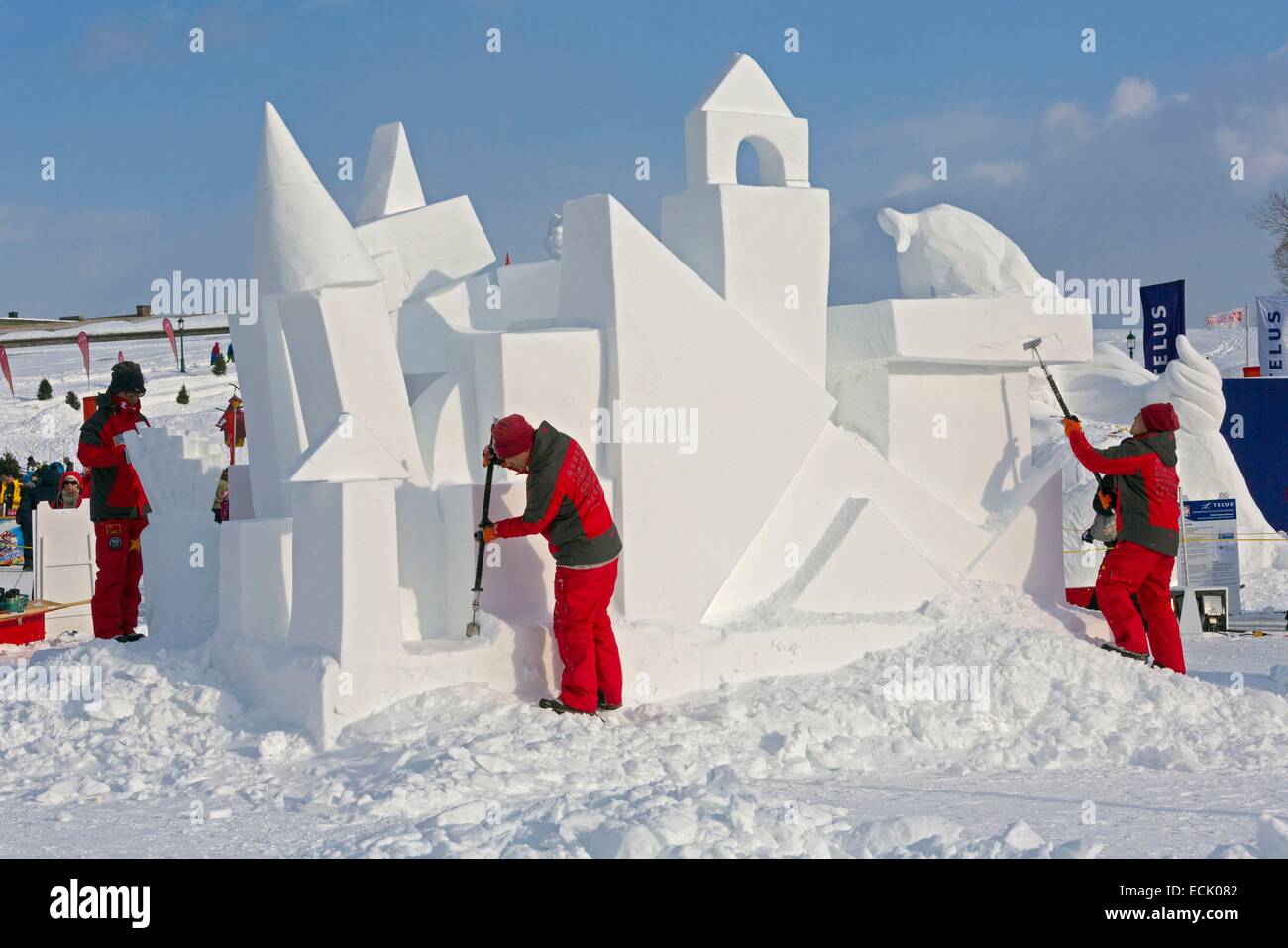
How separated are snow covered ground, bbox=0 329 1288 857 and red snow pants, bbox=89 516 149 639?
0.49m

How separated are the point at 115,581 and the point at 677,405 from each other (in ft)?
12.1

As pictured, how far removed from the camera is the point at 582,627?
260 inches

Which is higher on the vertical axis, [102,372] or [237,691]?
[102,372]

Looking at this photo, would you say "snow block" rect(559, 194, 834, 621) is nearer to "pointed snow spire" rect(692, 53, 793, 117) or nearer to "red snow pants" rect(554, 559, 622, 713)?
"red snow pants" rect(554, 559, 622, 713)

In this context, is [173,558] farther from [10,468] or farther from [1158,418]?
[10,468]

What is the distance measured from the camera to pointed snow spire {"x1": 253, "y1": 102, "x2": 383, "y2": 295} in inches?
275

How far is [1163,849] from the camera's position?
4.72m

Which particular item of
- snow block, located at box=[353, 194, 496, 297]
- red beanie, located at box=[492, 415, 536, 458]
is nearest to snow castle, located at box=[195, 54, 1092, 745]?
snow block, located at box=[353, 194, 496, 297]

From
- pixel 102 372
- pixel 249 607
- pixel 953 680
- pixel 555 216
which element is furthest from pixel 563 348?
pixel 102 372

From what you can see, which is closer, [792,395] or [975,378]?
[792,395]
